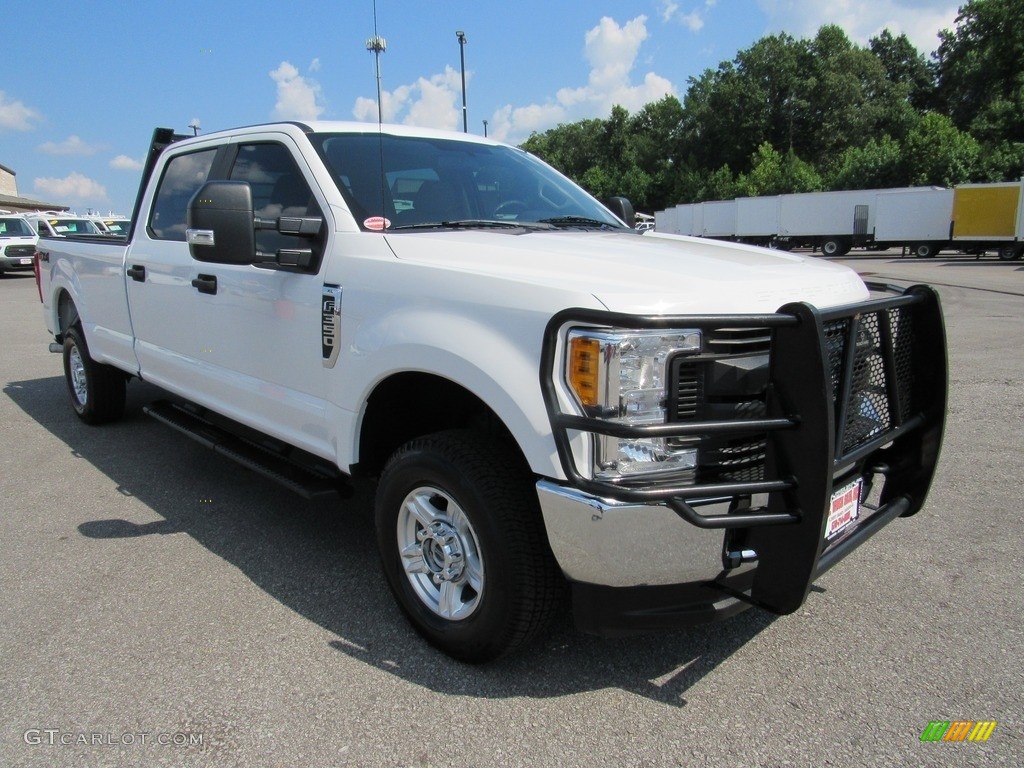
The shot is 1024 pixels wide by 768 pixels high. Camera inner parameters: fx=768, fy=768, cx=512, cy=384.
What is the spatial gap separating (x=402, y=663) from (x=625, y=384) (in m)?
1.40

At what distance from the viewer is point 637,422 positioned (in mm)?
2186

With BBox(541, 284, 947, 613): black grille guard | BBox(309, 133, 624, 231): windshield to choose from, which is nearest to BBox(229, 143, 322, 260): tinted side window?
BBox(309, 133, 624, 231): windshield

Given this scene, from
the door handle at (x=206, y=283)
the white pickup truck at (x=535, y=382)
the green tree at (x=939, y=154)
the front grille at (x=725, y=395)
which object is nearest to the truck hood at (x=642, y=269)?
the white pickup truck at (x=535, y=382)

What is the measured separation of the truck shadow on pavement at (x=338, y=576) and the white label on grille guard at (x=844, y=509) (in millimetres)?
649

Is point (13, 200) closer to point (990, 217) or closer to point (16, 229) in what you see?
point (16, 229)

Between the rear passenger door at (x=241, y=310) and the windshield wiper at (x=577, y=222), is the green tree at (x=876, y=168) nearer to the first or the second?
the windshield wiper at (x=577, y=222)

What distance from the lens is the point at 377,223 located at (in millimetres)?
3121

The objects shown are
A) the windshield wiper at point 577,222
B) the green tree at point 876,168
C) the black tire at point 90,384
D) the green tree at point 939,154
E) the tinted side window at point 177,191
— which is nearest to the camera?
the windshield wiper at point 577,222

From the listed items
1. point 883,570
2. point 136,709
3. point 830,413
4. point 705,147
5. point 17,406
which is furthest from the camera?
point 705,147

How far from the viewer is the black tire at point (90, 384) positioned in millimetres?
5867

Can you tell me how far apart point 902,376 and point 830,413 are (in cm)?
97

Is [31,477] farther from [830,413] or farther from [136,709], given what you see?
[830,413]


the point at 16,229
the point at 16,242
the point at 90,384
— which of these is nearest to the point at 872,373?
the point at 90,384

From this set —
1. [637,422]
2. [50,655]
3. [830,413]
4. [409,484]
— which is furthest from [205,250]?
[830,413]
